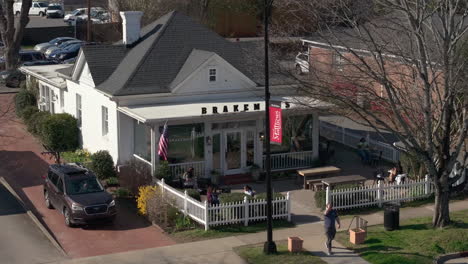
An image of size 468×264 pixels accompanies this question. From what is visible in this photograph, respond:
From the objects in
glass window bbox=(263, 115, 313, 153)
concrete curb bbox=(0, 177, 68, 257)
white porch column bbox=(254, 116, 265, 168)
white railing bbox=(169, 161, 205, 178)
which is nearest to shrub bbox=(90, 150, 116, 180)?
white railing bbox=(169, 161, 205, 178)

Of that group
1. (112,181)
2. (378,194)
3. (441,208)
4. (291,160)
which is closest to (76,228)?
(112,181)

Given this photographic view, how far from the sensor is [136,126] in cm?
3200

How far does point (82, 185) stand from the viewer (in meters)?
26.9

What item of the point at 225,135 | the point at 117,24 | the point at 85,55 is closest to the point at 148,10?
the point at 117,24

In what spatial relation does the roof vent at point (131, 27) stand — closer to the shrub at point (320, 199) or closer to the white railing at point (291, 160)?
the white railing at point (291, 160)

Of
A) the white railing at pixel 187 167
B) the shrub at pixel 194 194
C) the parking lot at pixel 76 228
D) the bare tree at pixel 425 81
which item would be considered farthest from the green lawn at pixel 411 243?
the white railing at pixel 187 167

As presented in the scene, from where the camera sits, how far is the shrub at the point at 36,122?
3835cm

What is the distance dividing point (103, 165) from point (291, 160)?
306 inches

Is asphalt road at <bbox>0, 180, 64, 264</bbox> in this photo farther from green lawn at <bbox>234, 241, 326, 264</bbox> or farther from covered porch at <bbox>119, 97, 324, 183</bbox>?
green lawn at <bbox>234, 241, 326, 264</bbox>

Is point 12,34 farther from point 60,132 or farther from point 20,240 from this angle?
point 20,240

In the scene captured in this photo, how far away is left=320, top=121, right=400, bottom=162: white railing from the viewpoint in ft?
115

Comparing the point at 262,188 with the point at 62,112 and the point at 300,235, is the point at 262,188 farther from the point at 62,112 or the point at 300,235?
the point at 62,112

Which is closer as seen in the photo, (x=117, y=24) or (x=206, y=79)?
(x=206, y=79)

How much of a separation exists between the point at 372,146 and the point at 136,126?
35.7 feet
